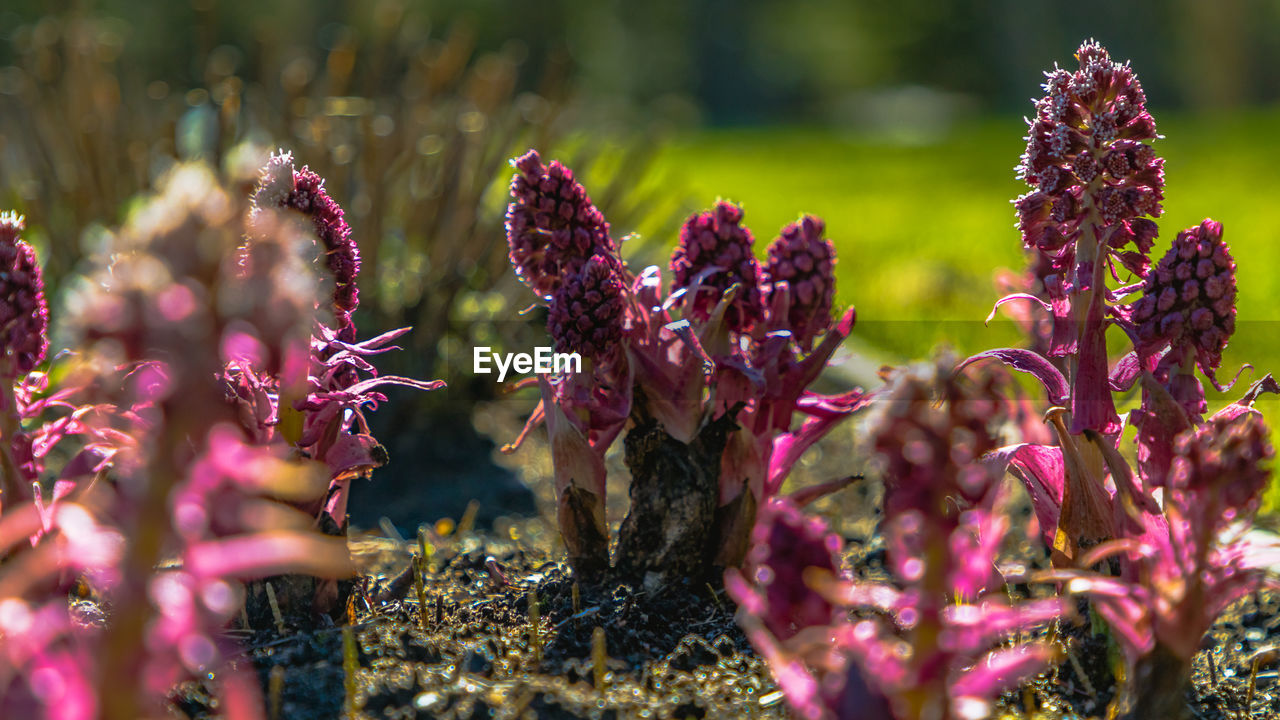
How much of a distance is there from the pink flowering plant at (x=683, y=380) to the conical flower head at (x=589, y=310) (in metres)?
0.03

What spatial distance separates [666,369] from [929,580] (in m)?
0.89

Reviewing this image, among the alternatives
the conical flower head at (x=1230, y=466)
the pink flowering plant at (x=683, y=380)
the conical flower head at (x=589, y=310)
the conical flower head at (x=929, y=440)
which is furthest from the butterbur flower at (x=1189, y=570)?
the conical flower head at (x=589, y=310)

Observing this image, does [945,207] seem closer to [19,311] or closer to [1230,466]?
[1230,466]

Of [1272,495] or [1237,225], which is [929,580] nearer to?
[1272,495]

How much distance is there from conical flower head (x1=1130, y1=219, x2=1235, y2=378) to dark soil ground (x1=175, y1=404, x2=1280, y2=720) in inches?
17.2

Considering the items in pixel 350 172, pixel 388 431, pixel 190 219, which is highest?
pixel 350 172

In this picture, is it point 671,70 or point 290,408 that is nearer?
point 290,408

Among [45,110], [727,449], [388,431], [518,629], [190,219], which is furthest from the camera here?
→ [45,110]

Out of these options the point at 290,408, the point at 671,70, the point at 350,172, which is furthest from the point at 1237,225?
the point at 671,70

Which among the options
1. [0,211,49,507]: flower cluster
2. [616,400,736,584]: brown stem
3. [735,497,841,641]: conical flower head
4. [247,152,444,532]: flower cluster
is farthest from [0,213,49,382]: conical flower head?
[735,497,841,641]: conical flower head

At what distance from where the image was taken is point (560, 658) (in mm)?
1704

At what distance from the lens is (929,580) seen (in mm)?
1039

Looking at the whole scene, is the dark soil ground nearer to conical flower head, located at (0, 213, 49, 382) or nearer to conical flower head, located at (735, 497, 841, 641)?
conical flower head, located at (735, 497, 841, 641)

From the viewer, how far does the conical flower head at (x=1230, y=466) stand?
1276 mm
